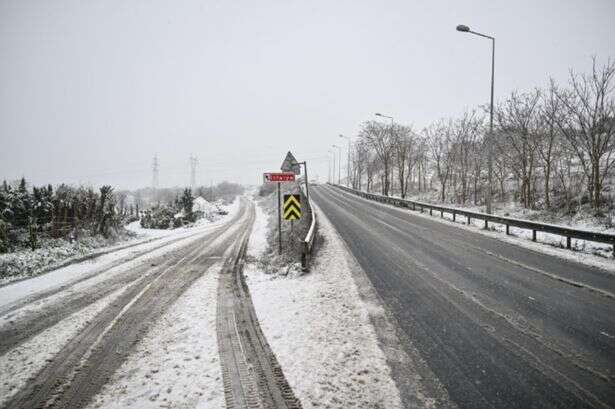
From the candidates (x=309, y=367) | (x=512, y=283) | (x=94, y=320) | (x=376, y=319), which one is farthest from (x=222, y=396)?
(x=512, y=283)

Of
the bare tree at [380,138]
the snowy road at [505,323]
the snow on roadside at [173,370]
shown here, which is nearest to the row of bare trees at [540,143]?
the bare tree at [380,138]

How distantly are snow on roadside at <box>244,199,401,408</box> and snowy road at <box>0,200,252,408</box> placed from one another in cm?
111

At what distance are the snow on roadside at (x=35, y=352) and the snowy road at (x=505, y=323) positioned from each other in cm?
549

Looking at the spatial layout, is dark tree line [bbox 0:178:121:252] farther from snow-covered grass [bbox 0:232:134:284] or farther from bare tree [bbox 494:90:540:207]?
bare tree [bbox 494:90:540:207]

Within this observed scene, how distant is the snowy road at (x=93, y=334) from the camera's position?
4.23 m

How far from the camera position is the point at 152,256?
1392 cm

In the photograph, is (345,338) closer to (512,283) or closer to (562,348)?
(562,348)

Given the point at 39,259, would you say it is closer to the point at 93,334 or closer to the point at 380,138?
the point at 93,334

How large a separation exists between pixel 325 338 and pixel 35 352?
4.82 meters

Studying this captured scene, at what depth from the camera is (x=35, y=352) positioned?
5410 millimetres

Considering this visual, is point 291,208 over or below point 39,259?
over

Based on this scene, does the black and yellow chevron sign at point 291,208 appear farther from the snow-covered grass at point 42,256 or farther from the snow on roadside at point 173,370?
the snow-covered grass at point 42,256

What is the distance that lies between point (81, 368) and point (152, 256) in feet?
31.7

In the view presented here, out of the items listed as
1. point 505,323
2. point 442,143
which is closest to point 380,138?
point 442,143
